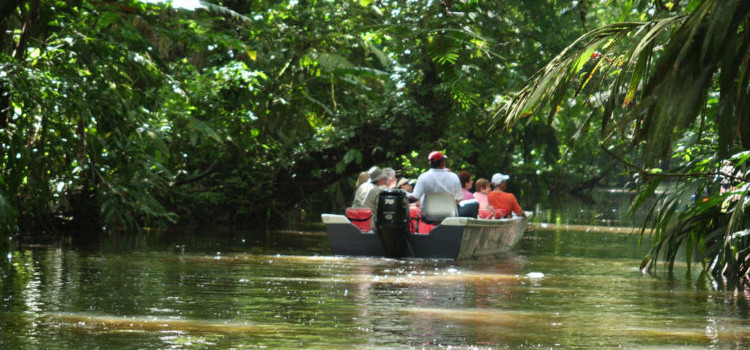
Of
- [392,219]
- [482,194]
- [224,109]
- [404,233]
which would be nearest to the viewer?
[392,219]

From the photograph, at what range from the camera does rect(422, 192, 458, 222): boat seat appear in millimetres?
16312

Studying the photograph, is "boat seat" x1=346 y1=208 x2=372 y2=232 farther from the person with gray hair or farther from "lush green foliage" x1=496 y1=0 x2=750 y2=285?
"lush green foliage" x1=496 y1=0 x2=750 y2=285

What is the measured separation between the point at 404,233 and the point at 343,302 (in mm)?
6060

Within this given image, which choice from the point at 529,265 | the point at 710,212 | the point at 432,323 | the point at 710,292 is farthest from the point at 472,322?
the point at 529,265

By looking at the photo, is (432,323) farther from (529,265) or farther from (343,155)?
(343,155)

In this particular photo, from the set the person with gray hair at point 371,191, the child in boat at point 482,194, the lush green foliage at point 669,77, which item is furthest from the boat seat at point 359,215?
the lush green foliage at point 669,77

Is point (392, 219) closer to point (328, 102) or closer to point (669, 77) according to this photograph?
point (328, 102)

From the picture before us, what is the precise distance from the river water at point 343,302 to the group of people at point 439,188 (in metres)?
1.08

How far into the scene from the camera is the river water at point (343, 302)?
24.8ft

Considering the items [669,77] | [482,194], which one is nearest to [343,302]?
[669,77]

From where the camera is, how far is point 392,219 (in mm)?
15883

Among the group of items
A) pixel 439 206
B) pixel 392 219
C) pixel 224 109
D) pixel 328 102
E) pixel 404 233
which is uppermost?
pixel 328 102

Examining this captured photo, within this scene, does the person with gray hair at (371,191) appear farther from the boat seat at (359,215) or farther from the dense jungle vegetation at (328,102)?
the dense jungle vegetation at (328,102)

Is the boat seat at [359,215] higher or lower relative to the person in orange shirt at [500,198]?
lower
